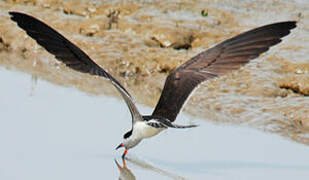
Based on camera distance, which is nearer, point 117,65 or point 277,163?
point 277,163

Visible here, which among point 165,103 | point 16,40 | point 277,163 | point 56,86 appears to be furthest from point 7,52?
point 277,163

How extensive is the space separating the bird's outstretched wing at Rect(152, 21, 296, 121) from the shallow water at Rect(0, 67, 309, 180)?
17.2 inches

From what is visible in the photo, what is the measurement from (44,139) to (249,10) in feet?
13.6

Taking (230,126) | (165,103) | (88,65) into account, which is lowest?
(230,126)

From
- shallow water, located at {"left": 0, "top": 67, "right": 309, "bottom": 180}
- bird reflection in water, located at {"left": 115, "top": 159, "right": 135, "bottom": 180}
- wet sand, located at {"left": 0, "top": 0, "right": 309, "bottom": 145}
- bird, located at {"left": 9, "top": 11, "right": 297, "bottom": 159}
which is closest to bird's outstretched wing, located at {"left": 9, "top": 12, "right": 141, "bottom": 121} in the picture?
bird, located at {"left": 9, "top": 11, "right": 297, "bottom": 159}

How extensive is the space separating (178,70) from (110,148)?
33.3 inches

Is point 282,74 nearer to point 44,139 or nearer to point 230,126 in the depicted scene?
point 230,126

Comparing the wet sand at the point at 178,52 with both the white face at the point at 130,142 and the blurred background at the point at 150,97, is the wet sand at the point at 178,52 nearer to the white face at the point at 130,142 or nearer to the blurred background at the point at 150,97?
the blurred background at the point at 150,97

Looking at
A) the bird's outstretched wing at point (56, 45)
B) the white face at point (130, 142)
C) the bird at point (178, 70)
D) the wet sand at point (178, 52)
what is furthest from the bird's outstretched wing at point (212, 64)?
the wet sand at point (178, 52)

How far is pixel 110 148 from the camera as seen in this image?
19.3 ft

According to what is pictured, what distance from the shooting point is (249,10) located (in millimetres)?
9250

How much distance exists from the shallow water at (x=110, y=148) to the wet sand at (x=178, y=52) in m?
0.44

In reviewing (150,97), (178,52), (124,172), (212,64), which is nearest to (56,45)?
(124,172)

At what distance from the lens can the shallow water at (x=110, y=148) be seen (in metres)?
5.41
